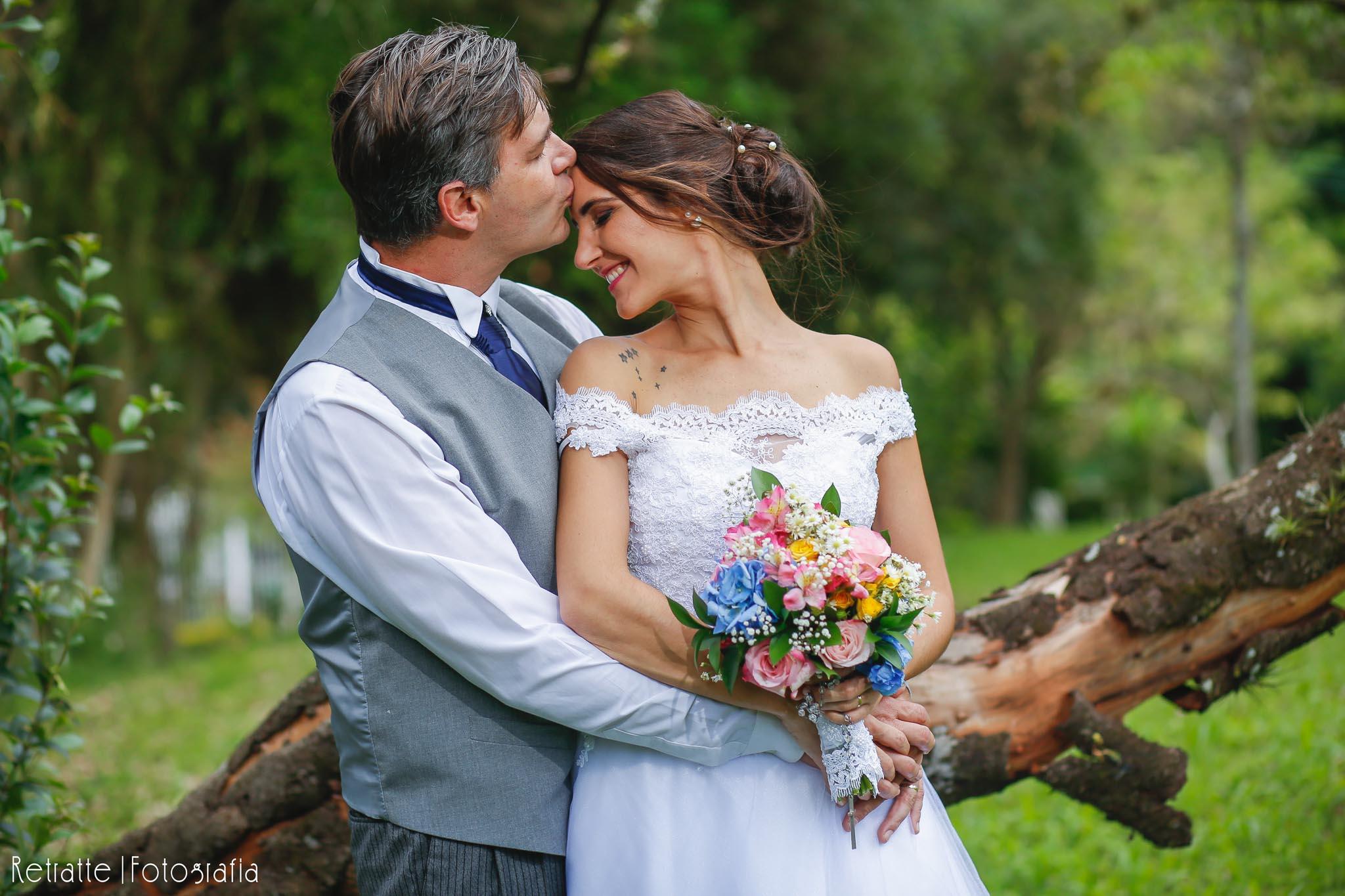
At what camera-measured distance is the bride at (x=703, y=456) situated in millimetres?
2232

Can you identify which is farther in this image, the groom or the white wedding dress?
the white wedding dress

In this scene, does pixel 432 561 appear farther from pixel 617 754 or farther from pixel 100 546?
pixel 100 546

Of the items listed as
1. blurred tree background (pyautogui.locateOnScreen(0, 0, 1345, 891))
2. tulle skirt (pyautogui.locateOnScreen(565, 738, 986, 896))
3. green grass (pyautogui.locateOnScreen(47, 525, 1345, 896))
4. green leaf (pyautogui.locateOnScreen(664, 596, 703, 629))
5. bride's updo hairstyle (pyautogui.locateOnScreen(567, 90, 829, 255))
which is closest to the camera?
green leaf (pyautogui.locateOnScreen(664, 596, 703, 629))

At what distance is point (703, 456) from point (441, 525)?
58 centimetres

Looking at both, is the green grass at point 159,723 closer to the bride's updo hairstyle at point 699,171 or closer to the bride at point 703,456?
the bride at point 703,456

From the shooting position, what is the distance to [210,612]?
619 inches

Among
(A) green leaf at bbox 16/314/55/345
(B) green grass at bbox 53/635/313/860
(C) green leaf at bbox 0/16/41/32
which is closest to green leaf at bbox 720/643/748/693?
(A) green leaf at bbox 16/314/55/345

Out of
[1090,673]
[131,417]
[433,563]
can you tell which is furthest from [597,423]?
[1090,673]

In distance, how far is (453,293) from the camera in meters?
2.38

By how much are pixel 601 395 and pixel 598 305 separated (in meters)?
7.17

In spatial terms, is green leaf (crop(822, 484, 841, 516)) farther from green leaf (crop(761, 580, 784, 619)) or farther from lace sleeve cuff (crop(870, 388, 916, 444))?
lace sleeve cuff (crop(870, 388, 916, 444))

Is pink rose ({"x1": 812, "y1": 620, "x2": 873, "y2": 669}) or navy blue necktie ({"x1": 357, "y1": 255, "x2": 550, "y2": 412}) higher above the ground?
navy blue necktie ({"x1": 357, "y1": 255, "x2": 550, "y2": 412})

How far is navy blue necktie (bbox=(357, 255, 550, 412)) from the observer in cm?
236

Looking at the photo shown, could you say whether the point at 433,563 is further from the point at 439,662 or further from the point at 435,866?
the point at 435,866
